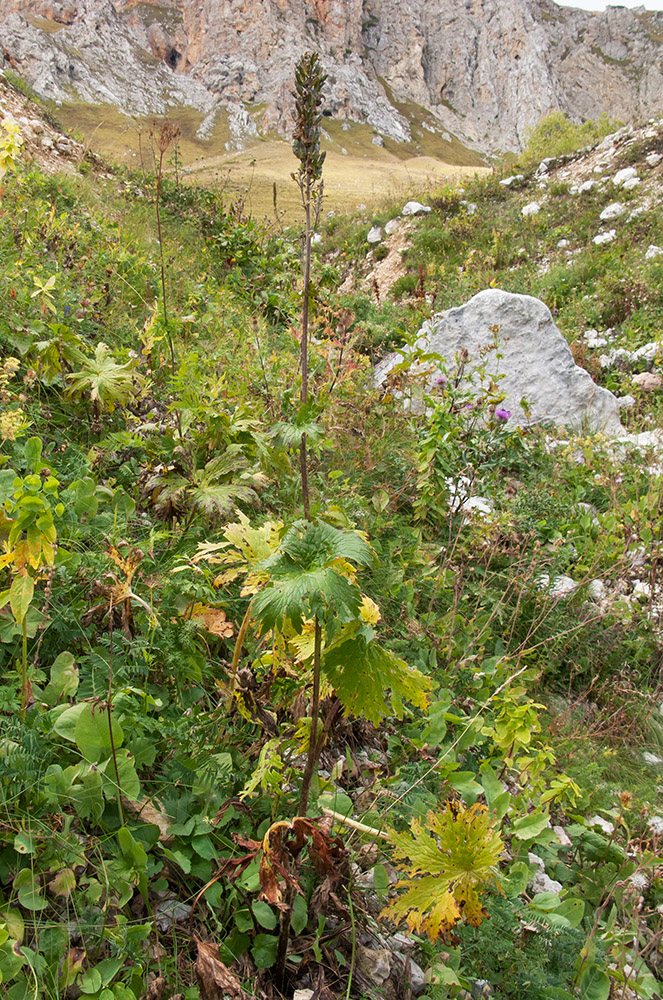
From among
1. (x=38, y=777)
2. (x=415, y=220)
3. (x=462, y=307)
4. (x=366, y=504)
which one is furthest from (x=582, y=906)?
(x=415, y=220)

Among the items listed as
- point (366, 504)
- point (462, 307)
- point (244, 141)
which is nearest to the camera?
point (366, 504)

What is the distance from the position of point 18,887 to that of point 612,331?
7.51 metres

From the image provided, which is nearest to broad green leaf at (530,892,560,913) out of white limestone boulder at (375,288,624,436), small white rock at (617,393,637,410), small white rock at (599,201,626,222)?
white limestone boulder at (375,288,624,436)

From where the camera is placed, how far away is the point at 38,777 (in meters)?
1.38

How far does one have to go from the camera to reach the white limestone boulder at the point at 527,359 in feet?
17.5

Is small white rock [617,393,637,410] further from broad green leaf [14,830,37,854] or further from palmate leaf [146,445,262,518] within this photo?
broad green leaf [14,830,37,854]

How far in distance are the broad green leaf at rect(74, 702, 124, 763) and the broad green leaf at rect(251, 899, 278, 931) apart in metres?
0.52

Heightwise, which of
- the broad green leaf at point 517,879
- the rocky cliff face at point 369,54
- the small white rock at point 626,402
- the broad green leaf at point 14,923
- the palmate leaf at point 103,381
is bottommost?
the broad green leaf at point 517,879

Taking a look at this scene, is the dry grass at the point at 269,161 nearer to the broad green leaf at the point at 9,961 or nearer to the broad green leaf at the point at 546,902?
the broad green leaf at the point at 9,961

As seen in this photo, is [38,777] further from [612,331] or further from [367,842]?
[612,331]

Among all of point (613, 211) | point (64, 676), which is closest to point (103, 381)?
point (64, 676)

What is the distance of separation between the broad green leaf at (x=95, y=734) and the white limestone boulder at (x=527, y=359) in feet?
14.3

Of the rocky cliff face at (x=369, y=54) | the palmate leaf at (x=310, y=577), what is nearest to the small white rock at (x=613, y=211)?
the palmate leaf at (x=310, y=577)

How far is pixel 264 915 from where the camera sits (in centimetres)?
134
